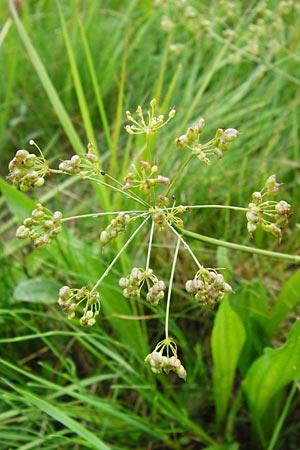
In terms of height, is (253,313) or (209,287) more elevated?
(209,287)

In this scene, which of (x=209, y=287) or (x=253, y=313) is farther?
(x=253, y=313)

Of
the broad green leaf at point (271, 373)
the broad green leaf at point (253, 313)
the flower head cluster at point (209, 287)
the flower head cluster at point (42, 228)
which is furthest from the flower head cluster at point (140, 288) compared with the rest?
the broad green leaf at point (253, 313)

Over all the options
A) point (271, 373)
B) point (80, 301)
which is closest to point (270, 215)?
point (80, 301)

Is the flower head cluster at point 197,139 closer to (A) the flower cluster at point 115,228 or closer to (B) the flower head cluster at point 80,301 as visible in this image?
(A) the flower cluster at point 115,228

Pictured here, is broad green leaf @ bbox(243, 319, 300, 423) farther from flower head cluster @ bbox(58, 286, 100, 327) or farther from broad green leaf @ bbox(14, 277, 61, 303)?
broad green leaf @ bbox(14, 277, 61, 303)

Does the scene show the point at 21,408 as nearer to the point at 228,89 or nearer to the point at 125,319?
the point at 125,319

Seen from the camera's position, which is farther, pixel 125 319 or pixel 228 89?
pixel 228 89

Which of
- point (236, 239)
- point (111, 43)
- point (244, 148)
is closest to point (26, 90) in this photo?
point (111, 43)

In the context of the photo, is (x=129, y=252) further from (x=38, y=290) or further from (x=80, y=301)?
(x=80, y=301)
